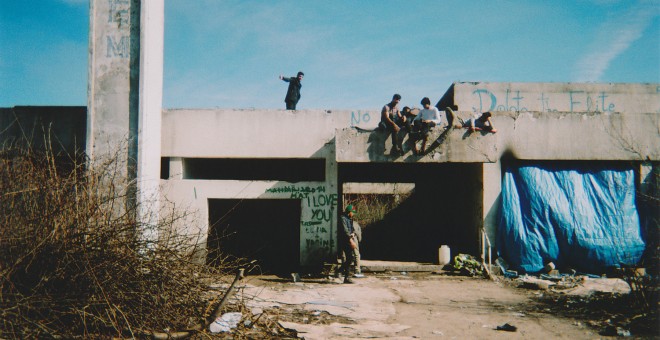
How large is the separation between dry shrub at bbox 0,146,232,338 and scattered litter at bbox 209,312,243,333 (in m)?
0.22

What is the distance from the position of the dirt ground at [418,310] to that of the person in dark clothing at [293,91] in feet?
16.3

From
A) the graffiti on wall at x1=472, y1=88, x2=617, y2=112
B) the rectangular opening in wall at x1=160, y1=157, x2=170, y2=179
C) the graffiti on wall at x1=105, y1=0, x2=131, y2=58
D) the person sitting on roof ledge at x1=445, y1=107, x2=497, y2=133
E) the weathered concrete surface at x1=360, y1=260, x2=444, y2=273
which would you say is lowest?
the weathered concrete surface at x1=360, y1=260, x2=444, y2=273

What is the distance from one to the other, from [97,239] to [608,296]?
8144mm

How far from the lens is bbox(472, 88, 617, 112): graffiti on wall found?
1177 centimetres

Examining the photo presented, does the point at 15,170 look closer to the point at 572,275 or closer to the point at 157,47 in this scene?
the point at 157,47

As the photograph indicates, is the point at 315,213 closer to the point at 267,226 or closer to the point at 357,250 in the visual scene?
the point at 357,250

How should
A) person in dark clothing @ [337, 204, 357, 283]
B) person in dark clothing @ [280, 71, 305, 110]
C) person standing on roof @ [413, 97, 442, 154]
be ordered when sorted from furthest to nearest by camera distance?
person in dark clothing @ [280, 71, 305, 110] → person standing on roof @ [413, 97, 442, 154] → person in dark clothing @ [337, 204, 357, 283]

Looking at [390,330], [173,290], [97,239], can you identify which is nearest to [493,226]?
[390,330]

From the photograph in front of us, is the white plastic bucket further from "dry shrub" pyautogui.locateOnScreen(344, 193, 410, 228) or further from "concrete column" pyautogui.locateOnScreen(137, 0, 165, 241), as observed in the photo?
"dry shrub" pyautogui.locateOnScreen(344, 193, 410, 228)

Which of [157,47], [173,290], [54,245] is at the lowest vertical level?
[173,290]

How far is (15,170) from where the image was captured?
5152 mm

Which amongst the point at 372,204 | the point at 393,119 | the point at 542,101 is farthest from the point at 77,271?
the point at 372,204

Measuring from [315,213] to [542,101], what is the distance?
735cm

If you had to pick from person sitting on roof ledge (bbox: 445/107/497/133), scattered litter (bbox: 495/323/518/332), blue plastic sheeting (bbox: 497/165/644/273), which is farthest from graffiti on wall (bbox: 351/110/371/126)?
scattered litter (bbox: 495/323/518/332)
